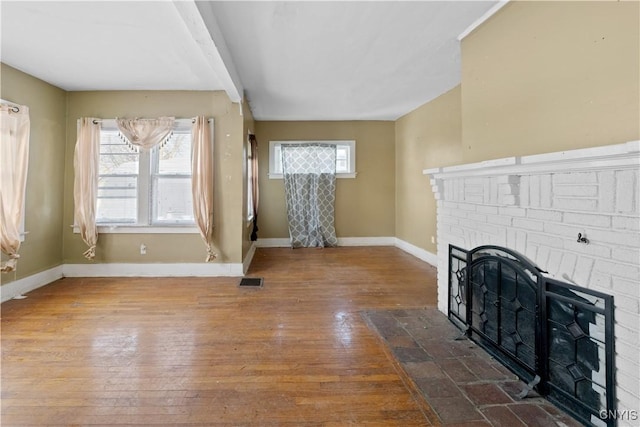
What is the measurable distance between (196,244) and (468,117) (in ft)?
11.5

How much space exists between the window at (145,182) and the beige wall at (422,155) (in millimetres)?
3555

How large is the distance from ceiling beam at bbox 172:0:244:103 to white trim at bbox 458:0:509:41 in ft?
6.83

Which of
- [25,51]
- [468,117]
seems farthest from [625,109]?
[25,51]

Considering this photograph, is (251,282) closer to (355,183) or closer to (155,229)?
(155,229)

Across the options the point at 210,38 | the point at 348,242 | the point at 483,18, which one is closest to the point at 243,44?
the point at 210,38

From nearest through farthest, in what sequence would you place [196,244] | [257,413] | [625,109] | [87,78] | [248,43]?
[625,109] < [257,413] < [248,43] < [87,78] < [196,244]

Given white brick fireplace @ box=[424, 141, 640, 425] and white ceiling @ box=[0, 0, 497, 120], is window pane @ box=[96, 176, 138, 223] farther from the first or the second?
white brick fireplace @ box=[424, 141, 640, 425]

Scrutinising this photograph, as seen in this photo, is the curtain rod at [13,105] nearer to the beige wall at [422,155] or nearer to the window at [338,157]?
the window at [338,157]

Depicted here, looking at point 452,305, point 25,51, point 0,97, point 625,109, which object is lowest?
point 452,305

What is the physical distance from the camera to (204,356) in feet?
6.69

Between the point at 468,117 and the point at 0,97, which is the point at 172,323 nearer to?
the point at 0,97

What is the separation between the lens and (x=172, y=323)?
255cm

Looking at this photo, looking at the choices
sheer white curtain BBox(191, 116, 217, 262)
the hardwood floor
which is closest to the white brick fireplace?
the hardwood floor

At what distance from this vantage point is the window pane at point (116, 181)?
3.88 m
